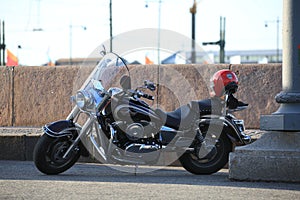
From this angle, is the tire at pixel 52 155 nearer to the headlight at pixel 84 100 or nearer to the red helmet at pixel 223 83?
the headlight at pixel 84 100

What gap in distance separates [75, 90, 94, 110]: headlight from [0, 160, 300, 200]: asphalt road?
Result: 77 centimetres

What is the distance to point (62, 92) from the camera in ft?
37.8

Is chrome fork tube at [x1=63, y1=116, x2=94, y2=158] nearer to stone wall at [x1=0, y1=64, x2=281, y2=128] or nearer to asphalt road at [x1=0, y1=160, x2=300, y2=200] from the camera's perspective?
asphalt road at [x1=0, y1=160, x2=300, y2=200]

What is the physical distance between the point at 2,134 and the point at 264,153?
394 cm

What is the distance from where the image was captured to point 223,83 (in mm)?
8094

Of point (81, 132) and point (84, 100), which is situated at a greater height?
point (84, 100)

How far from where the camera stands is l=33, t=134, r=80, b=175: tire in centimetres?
761

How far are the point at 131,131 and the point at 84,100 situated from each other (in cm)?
62

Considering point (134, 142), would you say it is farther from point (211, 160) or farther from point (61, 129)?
point (211, 160)

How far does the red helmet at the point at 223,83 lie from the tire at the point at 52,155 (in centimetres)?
173

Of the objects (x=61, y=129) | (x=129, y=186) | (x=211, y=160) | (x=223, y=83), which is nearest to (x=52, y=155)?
(x=61, y=129)

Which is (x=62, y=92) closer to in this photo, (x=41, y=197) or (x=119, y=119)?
(x=119, y=119)

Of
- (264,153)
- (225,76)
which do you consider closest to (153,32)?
(225,76)

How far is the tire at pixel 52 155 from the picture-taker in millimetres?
7613
